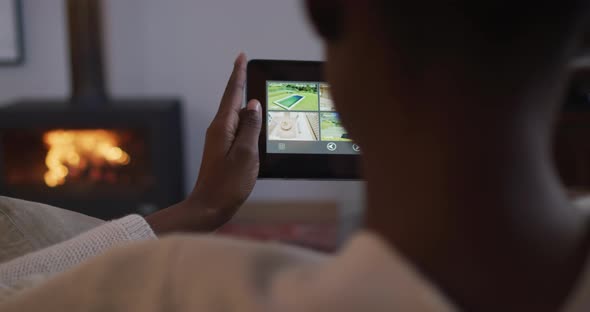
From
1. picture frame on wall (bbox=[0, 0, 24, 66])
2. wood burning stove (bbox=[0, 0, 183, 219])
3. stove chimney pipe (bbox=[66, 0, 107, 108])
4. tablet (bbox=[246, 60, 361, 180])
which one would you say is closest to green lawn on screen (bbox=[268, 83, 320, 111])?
tablet (bbox=[246, 60, 361, 180])

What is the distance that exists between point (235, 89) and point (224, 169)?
0.09 m

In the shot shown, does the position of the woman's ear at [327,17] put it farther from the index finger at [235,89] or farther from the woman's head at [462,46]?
the index finger at [235,89]

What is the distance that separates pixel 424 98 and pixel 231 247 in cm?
11

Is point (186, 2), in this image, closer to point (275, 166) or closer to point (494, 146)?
point (275, 166)

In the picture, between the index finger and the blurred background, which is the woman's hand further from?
the blurred background

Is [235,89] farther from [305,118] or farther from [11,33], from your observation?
[11,33]

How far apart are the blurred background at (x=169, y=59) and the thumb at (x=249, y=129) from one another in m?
2.03

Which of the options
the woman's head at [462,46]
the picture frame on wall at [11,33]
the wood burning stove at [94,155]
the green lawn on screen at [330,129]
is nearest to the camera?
the woman's head at [462,46]

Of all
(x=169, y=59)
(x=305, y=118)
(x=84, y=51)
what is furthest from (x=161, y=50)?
(x=305, y=118)

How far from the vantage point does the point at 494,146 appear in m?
0.28

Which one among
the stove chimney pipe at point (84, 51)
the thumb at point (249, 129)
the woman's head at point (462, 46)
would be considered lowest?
the thumb at point (249, 129)

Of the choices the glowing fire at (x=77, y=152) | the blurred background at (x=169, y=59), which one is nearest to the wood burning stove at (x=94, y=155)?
the glowing fire at (x=77, y=152)

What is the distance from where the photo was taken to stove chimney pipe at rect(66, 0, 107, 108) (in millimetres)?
2678

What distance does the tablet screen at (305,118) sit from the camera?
72 centimetres
